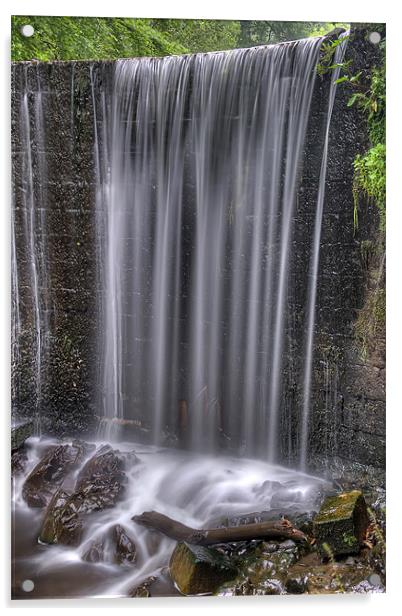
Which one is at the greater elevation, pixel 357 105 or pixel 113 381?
pixel 357 105

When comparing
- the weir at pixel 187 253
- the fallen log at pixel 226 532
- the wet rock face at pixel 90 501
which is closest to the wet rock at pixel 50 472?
the wet rock face at pixel 90 501

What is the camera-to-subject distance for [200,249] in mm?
3443

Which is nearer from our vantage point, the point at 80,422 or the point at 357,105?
the point at 357,105

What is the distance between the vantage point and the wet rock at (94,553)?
310cm

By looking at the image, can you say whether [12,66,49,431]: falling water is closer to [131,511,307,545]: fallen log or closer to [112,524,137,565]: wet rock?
[112,524,137,565]: wet rock

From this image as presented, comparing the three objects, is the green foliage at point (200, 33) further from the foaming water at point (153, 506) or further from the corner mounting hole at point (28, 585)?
the corner mounting hole at point (28, 585)

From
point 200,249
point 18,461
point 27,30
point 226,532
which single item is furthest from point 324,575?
point 27,30

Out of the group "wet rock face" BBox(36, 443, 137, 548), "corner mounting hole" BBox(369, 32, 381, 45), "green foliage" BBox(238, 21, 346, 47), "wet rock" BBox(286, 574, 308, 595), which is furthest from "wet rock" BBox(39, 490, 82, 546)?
"corner mounting hole" BBox(369, 32, 381, 45)

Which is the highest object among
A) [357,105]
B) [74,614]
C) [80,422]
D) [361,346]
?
[357,105]

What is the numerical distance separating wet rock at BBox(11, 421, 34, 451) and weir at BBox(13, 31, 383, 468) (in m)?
0.10

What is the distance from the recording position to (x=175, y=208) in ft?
11.4

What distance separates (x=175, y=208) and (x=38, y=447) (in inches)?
56.5
